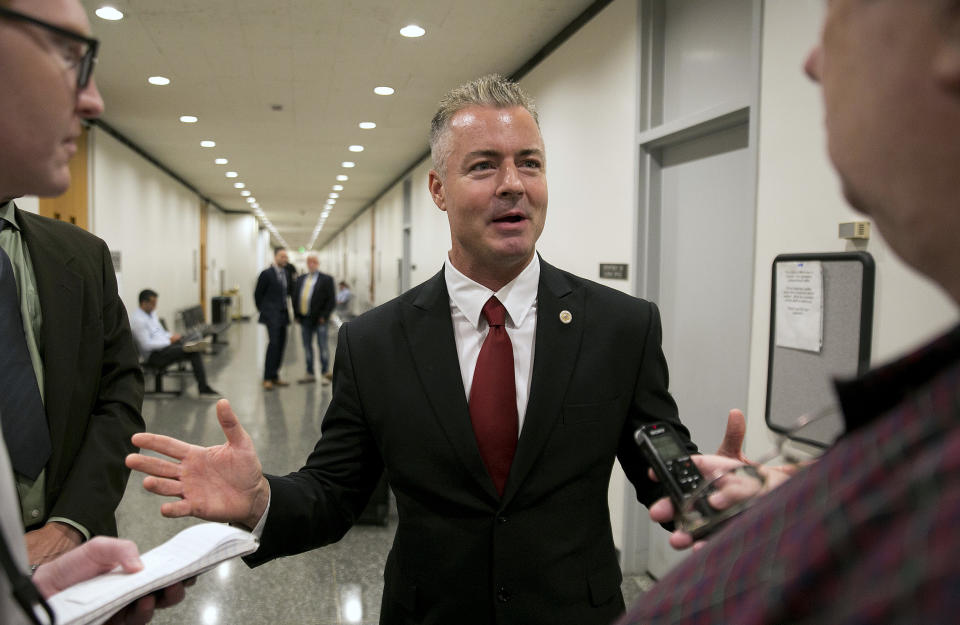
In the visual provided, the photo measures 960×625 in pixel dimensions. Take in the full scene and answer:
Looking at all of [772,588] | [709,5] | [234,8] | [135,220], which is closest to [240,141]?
[135,220]

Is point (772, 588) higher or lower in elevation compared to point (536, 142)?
lower

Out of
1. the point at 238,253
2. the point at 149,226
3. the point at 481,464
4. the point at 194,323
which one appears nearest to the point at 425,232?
the point at 149,226

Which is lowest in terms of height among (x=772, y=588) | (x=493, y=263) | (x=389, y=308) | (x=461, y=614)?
(x=461, y=614)

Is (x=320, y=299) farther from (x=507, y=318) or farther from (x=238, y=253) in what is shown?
(x=238, y=253)

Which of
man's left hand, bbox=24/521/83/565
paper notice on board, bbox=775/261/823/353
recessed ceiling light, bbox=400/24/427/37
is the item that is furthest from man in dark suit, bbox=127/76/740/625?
recessed ceiling light, bbox=400/24/427/37

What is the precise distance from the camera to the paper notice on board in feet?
7.57

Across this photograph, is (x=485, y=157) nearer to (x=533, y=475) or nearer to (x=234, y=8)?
(x=533, y=475)

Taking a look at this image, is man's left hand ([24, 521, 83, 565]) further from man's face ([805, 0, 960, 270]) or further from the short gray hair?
man's face ([805, 0, 960, 270])

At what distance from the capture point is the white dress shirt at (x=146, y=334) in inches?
303

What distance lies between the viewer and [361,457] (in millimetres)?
1546

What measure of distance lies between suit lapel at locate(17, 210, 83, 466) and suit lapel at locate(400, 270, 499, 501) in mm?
894

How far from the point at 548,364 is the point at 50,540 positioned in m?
1.26

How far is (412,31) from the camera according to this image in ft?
16.1

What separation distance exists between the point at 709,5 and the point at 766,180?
119 cm
